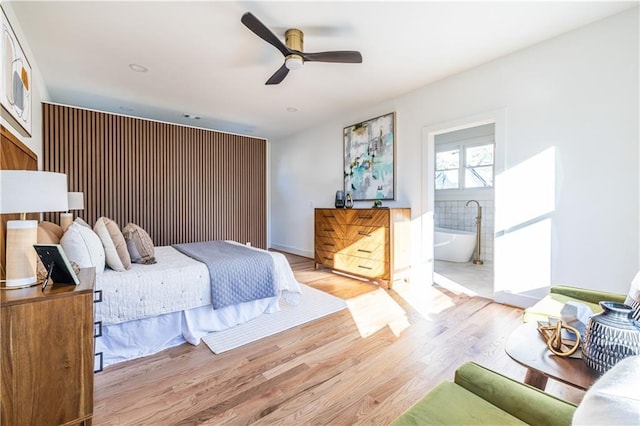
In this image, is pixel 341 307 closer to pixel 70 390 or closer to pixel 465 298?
pixel 465 298

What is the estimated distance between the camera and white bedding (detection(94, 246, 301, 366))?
193cm

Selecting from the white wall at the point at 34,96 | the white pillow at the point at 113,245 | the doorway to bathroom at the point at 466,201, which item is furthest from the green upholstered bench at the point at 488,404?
the doorway to bathroom at the point at 466,201

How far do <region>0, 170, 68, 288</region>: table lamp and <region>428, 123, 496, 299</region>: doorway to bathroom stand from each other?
4531mm

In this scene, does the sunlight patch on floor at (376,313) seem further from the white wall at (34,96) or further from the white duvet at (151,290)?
the white wall at (34,96)

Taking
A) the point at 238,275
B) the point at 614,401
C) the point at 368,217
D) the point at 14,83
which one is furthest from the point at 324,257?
the point at 614,401

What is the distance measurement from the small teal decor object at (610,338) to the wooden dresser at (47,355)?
2053mm

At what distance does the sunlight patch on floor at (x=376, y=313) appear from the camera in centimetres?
246

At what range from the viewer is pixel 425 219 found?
366 cm

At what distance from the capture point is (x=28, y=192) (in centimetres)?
126

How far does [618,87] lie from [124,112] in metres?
6.12

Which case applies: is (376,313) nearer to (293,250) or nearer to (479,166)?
(293,250)

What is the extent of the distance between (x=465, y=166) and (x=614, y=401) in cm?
560

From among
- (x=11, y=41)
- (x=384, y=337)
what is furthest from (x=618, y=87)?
(x=11, y=41)

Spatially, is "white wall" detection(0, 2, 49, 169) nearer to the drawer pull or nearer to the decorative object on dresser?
the drawer pull
